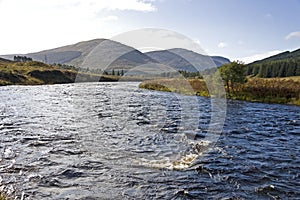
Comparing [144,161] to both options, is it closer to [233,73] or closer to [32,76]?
[233,73]

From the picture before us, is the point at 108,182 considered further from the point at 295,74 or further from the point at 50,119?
the point at 295,74

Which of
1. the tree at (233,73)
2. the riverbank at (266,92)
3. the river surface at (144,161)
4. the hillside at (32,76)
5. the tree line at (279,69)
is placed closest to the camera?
the river surface at (144,161)

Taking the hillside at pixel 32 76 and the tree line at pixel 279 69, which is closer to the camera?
the hillside at pixel 32 76

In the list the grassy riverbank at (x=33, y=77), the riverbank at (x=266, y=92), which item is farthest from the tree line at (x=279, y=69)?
the grassy riverbank at (x=33, y=77)

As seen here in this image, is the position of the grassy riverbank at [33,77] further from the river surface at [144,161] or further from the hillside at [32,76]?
the river surface at [144,161]

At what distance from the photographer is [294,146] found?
16.6m

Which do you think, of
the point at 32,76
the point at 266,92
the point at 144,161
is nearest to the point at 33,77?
the point at 32,76

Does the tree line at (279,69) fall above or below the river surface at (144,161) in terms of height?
above

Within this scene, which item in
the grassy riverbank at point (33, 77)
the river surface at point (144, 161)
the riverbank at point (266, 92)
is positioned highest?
the grassy riverbank at point (33, 77)

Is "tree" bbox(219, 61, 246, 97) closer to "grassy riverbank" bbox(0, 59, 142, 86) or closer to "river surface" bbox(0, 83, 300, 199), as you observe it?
"river surface" bbox(0, 83, 300, 199)

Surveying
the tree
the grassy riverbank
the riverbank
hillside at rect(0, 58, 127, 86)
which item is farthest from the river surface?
the grassy riverbank

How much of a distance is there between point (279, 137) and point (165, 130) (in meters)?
7.34

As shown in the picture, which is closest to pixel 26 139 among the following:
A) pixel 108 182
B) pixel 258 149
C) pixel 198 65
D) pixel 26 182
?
pixel 26 182

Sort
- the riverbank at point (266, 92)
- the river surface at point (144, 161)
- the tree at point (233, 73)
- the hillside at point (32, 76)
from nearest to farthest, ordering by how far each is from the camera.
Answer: the river surface at point (144, 161)
the riverbank at point (266, 92)
the tree at point (233, 73)
the hillside at point (32, 76)
